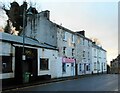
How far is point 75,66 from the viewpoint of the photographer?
4988cm

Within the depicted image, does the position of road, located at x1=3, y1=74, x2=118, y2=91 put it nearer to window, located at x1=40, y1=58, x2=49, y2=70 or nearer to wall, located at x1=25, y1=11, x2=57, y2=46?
window, located at x1=40, y1=58, x2=49, y2=70

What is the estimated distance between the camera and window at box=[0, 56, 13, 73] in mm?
27148

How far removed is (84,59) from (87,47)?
3920 millimetres

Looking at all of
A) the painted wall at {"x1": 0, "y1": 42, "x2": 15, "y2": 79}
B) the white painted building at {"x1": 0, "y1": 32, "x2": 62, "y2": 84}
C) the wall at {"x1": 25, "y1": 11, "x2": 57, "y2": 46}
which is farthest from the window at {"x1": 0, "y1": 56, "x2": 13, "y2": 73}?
the wall at {"x1": 25, "y1": 11, "x2": 57, "y2": 46}

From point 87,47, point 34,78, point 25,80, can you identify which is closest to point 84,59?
point 87,47

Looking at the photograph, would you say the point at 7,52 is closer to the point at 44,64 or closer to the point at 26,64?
the point at 26,64

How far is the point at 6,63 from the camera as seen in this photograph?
91.2ft

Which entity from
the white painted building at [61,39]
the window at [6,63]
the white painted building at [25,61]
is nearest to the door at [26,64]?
the white painted building at [25,61]

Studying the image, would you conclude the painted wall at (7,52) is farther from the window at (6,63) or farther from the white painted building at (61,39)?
the white painted building at (61,39)

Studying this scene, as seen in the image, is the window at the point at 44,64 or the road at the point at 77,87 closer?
the road at the point at 77,87

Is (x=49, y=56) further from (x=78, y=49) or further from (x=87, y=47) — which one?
(x=87, y=47)

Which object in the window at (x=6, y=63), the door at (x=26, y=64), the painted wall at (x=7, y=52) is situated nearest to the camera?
the painted wall at (x=7, y=52)

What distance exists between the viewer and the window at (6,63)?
27148mm

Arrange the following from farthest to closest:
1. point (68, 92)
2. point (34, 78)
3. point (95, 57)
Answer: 1. point (95, 57)
2. point (34, 78)
3. point (68, 92)
